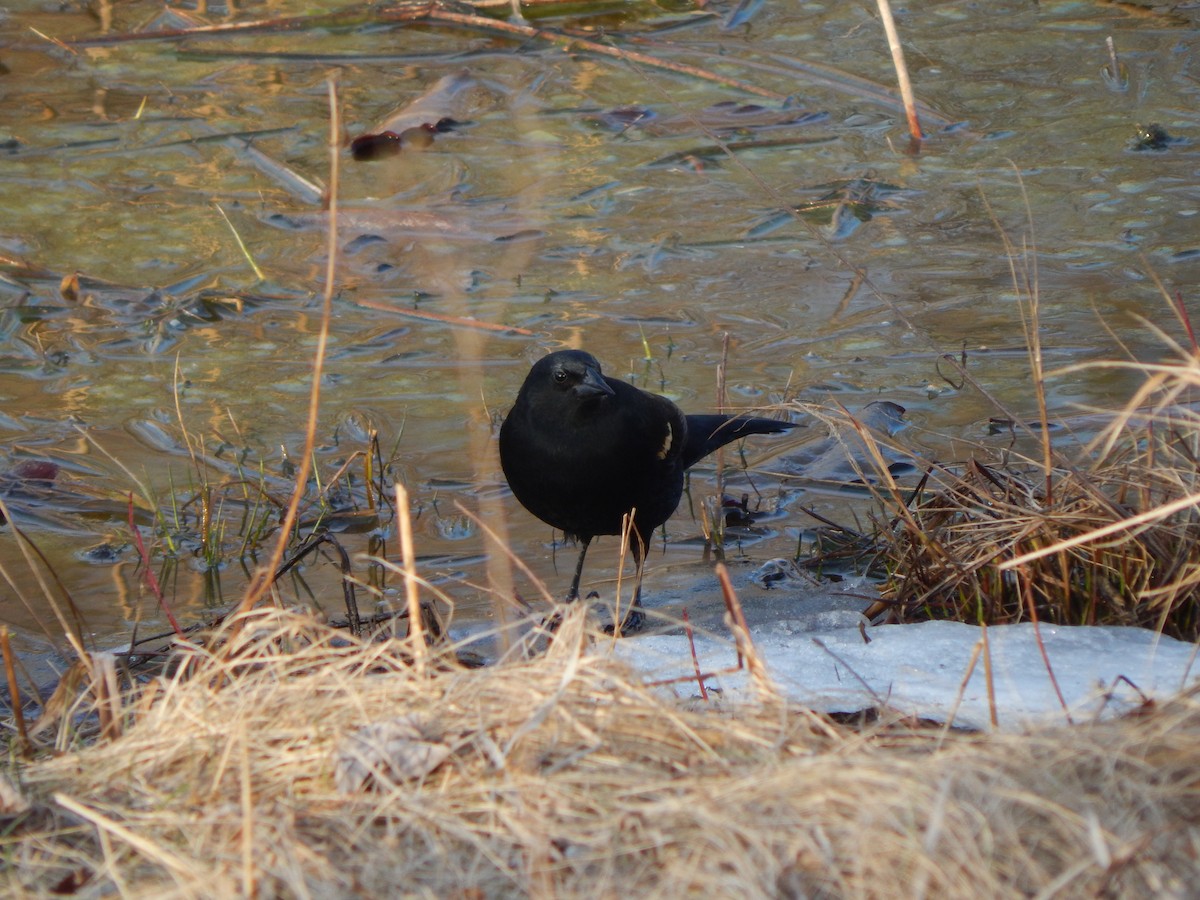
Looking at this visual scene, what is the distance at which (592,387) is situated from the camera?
412 cm

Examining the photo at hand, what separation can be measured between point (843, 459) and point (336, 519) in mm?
1685

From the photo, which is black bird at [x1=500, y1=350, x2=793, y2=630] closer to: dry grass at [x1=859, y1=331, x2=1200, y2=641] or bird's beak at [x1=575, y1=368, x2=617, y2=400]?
bird's beak at [x1=575, y1=368, x2=617, y2=400]

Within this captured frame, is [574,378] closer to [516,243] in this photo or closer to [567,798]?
[567,798]

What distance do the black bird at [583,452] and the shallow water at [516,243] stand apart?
0.23 metres

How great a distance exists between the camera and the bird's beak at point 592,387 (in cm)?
411

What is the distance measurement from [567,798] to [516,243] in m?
4.69

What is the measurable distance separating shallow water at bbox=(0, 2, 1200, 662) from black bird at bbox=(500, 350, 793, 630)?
0.23 metres

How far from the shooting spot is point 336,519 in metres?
4.52

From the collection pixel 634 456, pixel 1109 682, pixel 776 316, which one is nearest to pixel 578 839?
pixel 1109 682

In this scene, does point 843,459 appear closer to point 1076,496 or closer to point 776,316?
point 776,316

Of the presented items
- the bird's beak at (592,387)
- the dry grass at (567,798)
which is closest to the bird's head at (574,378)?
the bird's beak at (592,387)

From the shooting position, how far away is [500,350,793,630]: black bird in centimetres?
418

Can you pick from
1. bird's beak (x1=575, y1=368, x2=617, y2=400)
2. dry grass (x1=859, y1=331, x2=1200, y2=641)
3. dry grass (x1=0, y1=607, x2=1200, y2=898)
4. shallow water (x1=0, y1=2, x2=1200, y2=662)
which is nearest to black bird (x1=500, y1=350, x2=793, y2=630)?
bird's beak (x1=575, y1=368, x2=617, y2=400)

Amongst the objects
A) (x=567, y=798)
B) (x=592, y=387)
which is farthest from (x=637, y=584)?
(x=567, y=798)
